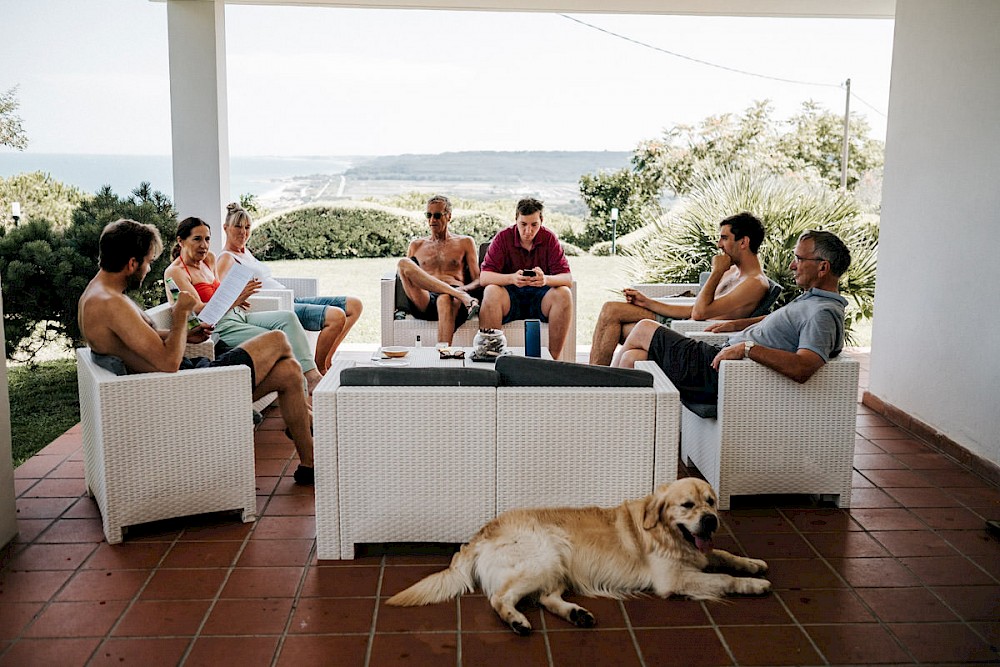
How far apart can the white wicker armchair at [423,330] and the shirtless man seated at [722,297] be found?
2.50 ft

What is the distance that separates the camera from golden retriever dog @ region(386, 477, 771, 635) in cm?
265

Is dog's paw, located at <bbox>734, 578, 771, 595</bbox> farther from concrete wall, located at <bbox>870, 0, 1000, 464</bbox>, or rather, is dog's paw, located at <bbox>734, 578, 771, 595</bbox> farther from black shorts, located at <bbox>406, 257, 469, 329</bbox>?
black shorts, located at <bbox>406, 257, 469, 329</bbox>

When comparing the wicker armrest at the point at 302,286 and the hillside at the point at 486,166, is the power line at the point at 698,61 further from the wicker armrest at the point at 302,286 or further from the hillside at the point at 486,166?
the wicker armrest at the point at 302,286

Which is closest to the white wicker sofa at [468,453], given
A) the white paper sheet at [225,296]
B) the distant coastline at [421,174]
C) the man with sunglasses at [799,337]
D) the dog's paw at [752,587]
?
the dog's paw at [752,587]

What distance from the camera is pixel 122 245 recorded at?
3.25 metres

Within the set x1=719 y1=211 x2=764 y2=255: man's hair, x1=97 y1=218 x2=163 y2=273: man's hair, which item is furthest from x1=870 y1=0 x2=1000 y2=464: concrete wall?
x1=97 y1=218 x2=163 y2=273: man's hair

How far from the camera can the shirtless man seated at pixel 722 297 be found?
14.5 ft

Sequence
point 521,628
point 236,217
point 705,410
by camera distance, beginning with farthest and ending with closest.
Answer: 1. point 236,217
2. point 705,410
3. point 521,628

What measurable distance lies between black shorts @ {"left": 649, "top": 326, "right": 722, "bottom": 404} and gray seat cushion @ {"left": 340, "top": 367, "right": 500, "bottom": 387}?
1.05m

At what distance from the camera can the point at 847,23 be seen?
16.7 meters

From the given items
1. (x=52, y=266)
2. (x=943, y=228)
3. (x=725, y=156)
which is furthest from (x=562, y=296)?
(x=725, y=156)

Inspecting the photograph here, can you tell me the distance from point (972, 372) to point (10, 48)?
9.75 meters

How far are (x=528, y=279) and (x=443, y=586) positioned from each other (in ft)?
10.00

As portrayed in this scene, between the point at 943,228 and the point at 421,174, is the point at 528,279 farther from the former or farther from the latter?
the point at 421,174
